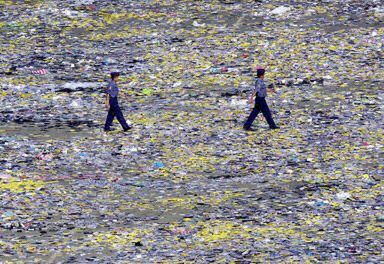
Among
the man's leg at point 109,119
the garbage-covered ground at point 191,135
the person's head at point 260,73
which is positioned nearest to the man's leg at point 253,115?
the garbage-covered ground at point 191,135

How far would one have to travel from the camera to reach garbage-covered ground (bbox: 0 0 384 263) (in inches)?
553

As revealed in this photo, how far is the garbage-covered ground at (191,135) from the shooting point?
14047mm

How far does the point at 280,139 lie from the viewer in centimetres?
1825

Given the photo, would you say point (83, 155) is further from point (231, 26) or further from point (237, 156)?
point (231, 26)

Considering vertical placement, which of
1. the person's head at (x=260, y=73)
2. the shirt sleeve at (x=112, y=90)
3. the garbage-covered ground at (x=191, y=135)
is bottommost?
the garbage-covered ground at (x=191, y=135)

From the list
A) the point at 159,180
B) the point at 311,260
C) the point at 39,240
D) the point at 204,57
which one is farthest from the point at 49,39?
the point at 311,260

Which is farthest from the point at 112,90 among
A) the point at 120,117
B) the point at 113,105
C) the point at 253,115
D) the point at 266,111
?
the point at 266,111

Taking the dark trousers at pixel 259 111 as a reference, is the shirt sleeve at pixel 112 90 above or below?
above

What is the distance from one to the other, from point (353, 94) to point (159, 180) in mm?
5538

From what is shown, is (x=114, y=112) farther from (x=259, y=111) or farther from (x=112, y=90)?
(x=259, y=111)

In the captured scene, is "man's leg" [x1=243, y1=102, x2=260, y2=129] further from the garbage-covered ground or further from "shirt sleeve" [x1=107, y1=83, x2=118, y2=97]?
"shirt sleeve" [x1=107, y1=83, x2=118, y2=97]

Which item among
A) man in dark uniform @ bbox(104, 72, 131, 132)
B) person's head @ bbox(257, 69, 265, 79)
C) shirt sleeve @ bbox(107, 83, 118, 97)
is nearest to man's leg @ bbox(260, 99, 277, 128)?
person's head @ bbox(257, 69, 265, 79)

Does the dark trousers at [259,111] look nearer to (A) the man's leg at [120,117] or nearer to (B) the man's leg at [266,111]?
(B) the man's leg at [266,111]

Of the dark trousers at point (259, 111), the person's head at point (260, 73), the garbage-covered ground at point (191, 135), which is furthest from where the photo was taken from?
the dark trousers at point (259, 111)
